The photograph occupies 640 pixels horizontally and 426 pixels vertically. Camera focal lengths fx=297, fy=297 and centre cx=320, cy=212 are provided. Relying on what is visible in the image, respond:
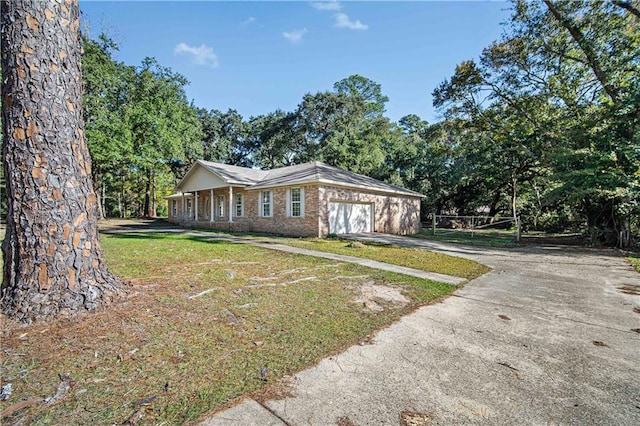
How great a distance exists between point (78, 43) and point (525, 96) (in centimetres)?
1836

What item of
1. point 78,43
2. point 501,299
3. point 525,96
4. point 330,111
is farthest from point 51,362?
point 330,111

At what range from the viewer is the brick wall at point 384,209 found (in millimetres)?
14297

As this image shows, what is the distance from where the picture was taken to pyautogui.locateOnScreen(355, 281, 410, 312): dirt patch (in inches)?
169

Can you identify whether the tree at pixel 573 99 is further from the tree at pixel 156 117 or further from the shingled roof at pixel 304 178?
the tree at pixel 156 117

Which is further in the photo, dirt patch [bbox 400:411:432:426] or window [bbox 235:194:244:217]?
window [bbox 235:194:244:217]

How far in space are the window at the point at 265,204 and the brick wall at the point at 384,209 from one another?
3743 mm

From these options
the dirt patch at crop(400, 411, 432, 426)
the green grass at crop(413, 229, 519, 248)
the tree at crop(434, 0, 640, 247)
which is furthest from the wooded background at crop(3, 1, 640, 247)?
the dirt patch at crop(400, 411, 432, 426)

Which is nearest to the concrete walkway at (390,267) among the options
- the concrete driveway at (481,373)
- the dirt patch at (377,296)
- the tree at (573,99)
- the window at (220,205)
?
the dirt patch at (377,296)

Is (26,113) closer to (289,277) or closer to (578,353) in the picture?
(289,277)

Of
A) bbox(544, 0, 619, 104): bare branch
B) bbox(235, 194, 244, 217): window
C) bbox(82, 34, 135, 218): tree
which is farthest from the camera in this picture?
bbox(82, 34, 135, 218): tree

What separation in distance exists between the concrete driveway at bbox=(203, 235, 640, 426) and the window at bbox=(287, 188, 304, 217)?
35.6ft

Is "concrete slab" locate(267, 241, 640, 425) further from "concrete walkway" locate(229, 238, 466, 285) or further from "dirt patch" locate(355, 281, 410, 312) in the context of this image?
"concrete walkway" locate(229, 238, 466, 285)

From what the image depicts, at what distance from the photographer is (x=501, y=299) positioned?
4766mm

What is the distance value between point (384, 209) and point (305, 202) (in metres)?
5.52
